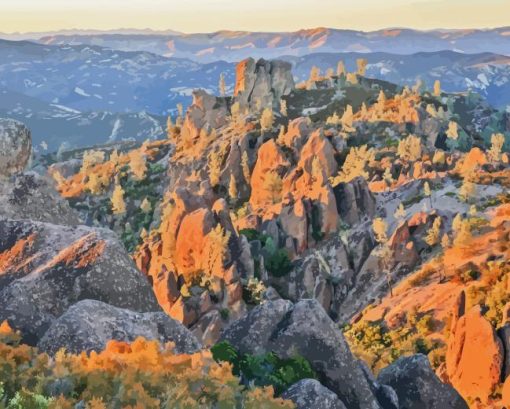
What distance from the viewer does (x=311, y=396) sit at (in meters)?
20.5

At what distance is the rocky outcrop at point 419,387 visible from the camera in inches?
1035

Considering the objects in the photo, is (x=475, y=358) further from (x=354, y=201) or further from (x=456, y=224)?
(x=354, y=201)

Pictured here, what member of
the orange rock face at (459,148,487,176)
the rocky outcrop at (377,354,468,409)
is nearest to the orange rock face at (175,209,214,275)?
the orange rock face at (459,148,487,176)

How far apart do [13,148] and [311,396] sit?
63.3ft

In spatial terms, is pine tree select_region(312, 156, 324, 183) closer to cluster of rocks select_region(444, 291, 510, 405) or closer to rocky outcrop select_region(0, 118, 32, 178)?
cluster of rocks select_region(444, 291, 510, 405)

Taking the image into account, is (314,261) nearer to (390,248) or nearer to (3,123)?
(390,248)

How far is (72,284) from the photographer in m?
24.8

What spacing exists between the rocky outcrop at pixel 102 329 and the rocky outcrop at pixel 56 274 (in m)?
2.23

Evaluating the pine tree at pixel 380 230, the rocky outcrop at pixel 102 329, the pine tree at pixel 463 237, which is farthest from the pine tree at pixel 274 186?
the rocky outcrop at pixel 102 329

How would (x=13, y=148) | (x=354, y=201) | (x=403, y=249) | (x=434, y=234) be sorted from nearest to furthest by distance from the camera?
(x=13, y=148) < (x=434, y=234) < (x=403, y=249) < (x=354, y=201)

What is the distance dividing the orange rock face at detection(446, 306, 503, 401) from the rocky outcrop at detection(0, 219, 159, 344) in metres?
52.0

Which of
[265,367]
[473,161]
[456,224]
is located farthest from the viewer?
[473,161]

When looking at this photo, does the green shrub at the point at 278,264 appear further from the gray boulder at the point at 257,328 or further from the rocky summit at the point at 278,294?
the gray boulder at the point at 257,328

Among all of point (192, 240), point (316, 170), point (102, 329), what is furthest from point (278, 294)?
point (102, 329)
